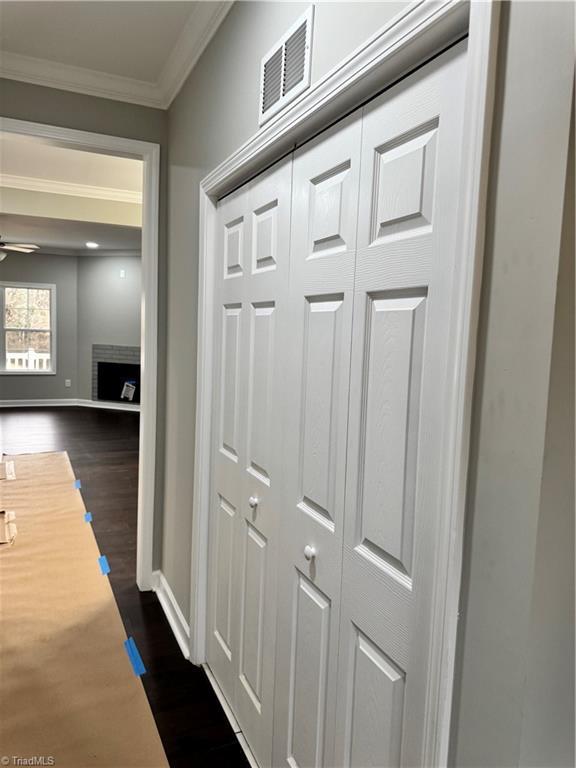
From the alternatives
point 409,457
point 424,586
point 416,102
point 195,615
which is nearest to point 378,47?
point 416,102

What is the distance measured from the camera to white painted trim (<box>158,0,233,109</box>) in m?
1.97

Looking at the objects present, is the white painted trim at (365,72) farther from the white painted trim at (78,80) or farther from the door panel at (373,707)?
the white painted trim at (78,80)

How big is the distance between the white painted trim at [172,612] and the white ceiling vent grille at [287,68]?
218 centimetres

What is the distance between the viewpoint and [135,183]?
521cm

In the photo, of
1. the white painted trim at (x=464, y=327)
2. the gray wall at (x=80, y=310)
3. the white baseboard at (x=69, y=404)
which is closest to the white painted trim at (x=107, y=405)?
the white baseboard at (x=69, y=404)

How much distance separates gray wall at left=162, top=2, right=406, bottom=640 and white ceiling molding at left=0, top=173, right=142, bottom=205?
3.09 metres

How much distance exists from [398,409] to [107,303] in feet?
28.6

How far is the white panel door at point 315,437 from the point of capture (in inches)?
49.6

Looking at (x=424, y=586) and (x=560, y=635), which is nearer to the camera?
(x=560, y=635)

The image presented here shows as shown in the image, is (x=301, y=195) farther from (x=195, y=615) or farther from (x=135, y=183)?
(x=135, y=183)

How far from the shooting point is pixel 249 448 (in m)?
1.85

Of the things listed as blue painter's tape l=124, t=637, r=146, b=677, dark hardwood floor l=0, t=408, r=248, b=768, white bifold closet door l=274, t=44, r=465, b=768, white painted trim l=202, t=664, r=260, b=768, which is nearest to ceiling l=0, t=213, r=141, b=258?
dark hardwood floor l=0, t=408, r=248, b=768

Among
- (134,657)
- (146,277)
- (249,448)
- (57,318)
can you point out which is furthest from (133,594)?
(57,318)

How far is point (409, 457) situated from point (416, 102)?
69cm
